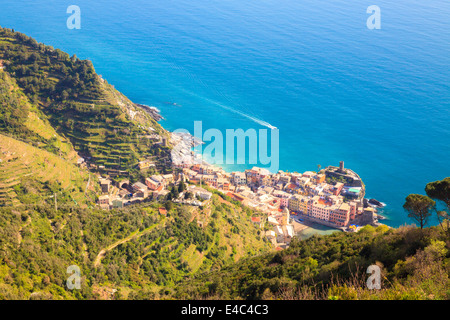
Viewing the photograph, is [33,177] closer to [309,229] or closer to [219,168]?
[219,168]

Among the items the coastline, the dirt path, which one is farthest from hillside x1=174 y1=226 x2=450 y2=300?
the coastline

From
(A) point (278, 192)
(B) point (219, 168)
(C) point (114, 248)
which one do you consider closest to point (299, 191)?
(A) point (278, 192)

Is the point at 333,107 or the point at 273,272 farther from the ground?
the point at 333,107

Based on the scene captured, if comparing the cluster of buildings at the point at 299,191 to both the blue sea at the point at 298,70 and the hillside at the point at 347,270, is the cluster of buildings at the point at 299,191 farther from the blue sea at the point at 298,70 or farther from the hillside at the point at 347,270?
the hillside at the point at 347,270

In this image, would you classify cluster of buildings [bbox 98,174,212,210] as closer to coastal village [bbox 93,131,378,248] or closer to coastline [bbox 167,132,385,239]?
coastal village [bbox 93,131,378,248]

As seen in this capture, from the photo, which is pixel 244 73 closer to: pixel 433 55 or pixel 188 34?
pixel 188 34
